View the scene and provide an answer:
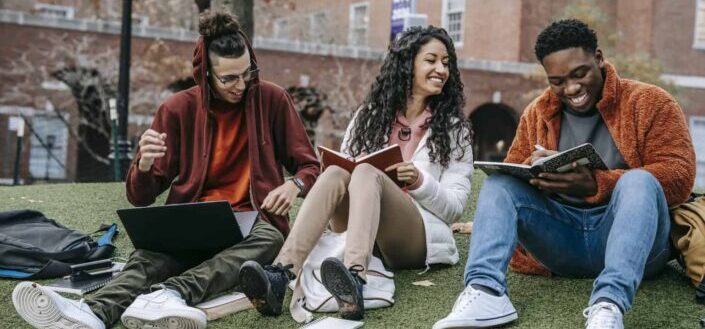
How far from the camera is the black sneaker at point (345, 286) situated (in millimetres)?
3439

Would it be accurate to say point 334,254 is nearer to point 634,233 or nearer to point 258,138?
point 258,138

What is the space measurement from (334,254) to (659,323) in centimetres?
146

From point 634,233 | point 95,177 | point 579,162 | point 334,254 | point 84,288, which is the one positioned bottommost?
point 95,177

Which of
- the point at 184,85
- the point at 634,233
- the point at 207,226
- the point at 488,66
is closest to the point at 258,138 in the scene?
the point at 207,226

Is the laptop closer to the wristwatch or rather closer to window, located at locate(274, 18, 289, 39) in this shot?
the wristwatch

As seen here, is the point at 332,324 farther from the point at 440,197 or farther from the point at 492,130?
the point at 492,130

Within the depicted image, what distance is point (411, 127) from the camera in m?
4.57

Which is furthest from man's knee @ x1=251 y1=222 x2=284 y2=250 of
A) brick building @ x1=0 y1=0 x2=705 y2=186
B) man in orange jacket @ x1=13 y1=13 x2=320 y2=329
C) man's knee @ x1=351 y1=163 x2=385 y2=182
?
brick building @ x1=0 y1=0 x2=705 y2=186

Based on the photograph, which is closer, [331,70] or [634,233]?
[634,233]

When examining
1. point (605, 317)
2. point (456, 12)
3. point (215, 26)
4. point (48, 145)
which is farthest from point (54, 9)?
point (605, 317)

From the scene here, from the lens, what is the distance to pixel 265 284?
3.42 meters

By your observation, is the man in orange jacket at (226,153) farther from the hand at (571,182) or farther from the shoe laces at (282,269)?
the hand at (571,182)

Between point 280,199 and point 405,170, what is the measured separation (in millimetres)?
662

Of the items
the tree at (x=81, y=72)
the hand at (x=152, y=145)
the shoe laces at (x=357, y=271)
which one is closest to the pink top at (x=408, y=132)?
the shoe laces at (x=357, y=271)
